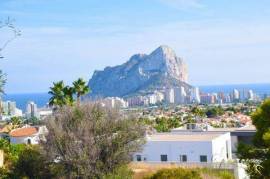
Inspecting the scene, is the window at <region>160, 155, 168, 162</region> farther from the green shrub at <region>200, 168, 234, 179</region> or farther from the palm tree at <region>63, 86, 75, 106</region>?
the palm tree at <region>63, 86, 75, 106</region>

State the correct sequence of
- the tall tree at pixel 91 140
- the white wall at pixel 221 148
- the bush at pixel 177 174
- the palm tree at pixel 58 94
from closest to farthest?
the bush at pixel 177 174
the tall tree at pixel 91 140
the white wall at pixel 221 148
the palm tree at pixel 58 94

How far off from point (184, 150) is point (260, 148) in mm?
15155

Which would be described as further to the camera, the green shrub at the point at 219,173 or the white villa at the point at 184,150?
the white villa at the point at 184,150

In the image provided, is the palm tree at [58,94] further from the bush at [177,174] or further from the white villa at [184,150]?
the bush at [177,174]

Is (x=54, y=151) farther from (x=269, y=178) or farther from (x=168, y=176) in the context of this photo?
(x=269, y=178)

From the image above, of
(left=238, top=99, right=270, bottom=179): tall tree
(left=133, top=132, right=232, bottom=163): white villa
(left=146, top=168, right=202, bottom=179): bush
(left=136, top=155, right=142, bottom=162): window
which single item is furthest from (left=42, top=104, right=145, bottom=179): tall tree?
(left=238, top=99, right=270, bottom=179): tall tree

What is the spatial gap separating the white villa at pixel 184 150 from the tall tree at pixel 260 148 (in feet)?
45.3

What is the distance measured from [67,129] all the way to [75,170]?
2090 millimetres

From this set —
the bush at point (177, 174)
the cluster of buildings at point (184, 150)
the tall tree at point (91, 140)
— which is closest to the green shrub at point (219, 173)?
the bush at point (177, 174)

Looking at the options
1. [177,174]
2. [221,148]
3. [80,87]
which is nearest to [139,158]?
[221,148]

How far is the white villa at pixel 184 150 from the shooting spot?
1153 inches

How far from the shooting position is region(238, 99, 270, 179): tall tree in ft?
45.1

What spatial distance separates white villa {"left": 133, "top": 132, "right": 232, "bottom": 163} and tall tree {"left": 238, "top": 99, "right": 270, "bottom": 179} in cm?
1380

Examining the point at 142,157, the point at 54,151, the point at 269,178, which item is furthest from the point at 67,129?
the point at 269,178
